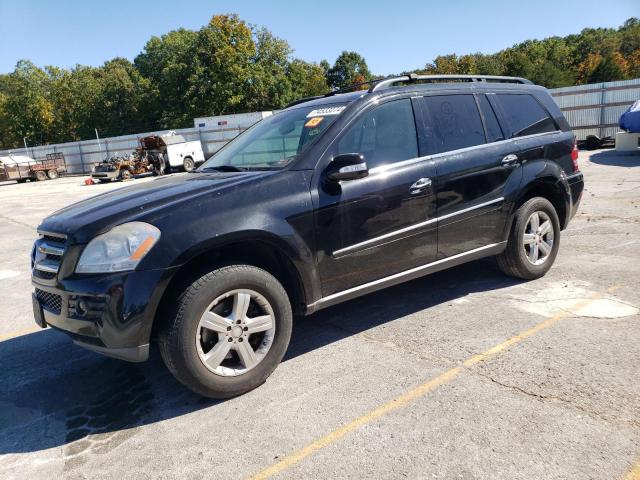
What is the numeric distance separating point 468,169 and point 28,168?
31874 millimetres

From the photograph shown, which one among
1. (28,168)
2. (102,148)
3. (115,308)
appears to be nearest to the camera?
(115,308)

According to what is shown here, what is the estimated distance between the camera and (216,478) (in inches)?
91.3

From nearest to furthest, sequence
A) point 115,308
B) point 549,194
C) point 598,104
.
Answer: point 115,308, point 549,194, point 598,104

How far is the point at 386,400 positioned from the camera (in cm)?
285

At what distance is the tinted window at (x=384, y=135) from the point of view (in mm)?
3547

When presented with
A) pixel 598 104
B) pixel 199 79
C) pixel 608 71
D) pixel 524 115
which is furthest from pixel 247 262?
pixel 608 71

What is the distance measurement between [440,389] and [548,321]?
1365 millimetres

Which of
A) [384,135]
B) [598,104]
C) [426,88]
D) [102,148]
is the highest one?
[102,148]

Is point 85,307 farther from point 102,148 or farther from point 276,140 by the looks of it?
point 102,148

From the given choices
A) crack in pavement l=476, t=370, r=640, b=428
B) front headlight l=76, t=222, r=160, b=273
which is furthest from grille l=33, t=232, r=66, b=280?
crack in pavement l=476, t=370, r=640, b=428

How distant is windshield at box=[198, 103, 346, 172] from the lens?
353 centimetres

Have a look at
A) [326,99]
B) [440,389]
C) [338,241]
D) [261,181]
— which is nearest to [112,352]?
[261,181]

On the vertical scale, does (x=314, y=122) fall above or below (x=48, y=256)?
above

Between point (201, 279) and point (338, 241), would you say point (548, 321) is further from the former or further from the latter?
point (201, 279)
